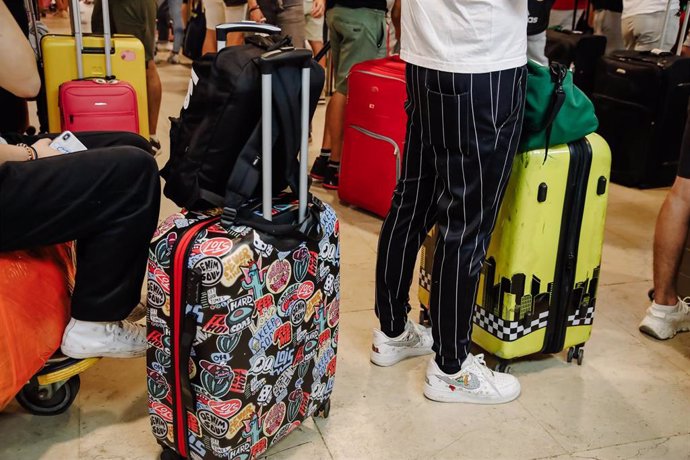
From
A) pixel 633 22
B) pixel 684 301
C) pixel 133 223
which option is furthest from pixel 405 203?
pixel 633 22

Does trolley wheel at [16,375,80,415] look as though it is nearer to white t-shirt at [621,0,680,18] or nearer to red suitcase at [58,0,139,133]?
red suitcase at [58,0,139,133]

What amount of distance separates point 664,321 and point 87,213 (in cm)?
178

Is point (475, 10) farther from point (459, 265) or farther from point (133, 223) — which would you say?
point (133, 223)

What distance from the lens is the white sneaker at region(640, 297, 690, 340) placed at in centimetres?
245

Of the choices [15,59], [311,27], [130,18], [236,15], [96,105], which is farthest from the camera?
[311,27]

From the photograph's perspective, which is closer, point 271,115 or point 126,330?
point 271,115

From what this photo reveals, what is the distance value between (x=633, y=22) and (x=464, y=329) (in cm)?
291

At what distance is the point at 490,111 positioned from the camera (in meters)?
1.76

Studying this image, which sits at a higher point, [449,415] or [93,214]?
[93,214]

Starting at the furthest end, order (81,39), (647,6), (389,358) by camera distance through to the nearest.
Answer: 1. (647,6)
2. (81,39)
3. (389,358)

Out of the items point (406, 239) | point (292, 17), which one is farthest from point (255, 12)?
point (406, 239)

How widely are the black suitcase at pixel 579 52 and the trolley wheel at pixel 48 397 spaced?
134 inches

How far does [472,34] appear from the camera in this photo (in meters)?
1.71

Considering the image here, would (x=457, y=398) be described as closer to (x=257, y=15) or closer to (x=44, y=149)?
(x=44, y=149)
